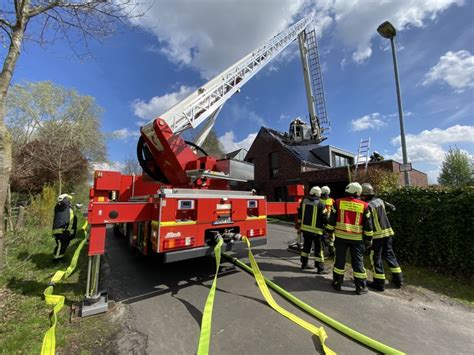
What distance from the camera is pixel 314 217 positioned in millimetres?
5031

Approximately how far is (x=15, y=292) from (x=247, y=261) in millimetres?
4321

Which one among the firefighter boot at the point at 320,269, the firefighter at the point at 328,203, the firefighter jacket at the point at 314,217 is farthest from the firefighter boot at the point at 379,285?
the firefighter at the point at 328,203

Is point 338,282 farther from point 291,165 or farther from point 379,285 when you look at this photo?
point 291,165

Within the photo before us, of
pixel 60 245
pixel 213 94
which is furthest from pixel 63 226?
pixel 213 94

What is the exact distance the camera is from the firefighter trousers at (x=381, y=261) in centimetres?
417

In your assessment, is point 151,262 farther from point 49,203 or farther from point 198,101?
point 49,203

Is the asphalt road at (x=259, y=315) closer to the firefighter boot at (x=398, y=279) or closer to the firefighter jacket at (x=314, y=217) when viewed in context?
the firefighter boot at (x=398, y=279)

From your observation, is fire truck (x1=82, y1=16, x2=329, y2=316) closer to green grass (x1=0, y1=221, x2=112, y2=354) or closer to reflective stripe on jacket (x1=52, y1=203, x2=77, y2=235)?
green grass (x1=0, y1=221, x2=112, y2=354)

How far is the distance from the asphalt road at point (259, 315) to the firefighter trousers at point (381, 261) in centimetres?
24

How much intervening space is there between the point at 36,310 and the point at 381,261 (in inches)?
222

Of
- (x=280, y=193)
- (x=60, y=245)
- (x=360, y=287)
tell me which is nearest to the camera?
(x=360, y=287)

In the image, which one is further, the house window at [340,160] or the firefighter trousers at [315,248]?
the house window at [340,160]

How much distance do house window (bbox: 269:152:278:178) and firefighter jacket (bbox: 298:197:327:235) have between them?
44.0 feet

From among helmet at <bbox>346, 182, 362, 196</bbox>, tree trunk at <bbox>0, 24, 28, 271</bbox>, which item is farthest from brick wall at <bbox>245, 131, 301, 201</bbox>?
tree trunk at <bbox>0, 24, 28, 271</bbox>
